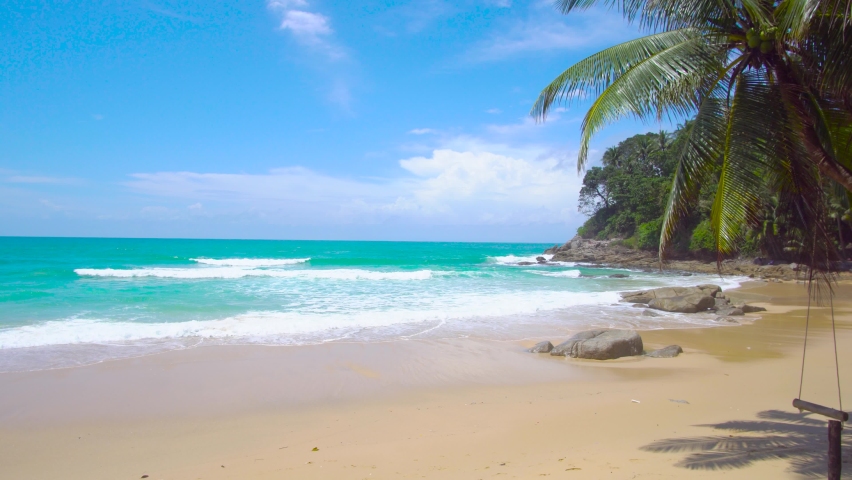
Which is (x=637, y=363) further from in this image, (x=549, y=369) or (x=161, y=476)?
(x=161, y=476)

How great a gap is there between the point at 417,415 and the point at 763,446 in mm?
3775

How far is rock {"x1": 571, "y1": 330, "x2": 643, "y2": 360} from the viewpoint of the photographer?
955 cm

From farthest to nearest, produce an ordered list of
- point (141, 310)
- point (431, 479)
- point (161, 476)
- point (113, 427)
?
1. point (141, 310)
2. point (113, 427)
3. point (161, 476)
4. point (431, 479)

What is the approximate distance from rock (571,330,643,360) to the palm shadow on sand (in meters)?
3.85

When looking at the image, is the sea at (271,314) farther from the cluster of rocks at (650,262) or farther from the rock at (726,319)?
the cluster of rocks at (650,262)

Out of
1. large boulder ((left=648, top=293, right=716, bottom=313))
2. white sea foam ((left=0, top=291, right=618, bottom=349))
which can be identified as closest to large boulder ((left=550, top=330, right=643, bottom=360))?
white sea foam ((left=0, top=291, right=618, bottom=349))

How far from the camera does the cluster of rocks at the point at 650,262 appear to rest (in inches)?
1196

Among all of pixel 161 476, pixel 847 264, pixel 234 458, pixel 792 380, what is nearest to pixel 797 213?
pixel 792 380

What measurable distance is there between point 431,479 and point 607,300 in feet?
53.2

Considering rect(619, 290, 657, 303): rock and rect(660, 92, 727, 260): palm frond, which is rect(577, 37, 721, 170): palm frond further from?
rect(619, 290, 657, 303): rock

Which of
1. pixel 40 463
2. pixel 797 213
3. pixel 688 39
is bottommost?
pixel 40 463

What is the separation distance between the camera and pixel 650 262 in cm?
3975

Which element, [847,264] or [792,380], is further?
[847,264]

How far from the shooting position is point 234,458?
520 cm
